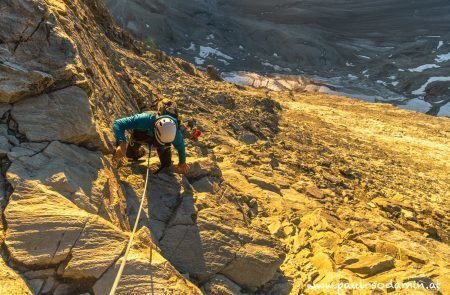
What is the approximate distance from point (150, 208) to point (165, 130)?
106cm

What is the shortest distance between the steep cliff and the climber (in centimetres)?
21

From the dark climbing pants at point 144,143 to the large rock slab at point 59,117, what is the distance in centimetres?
74

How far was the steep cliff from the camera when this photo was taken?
3.91 metres

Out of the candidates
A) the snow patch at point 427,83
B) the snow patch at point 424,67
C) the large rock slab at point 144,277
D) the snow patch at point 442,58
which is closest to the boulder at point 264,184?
the large rock slab at point 144,277

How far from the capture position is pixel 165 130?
5547 mm

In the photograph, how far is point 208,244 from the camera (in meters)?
5.26

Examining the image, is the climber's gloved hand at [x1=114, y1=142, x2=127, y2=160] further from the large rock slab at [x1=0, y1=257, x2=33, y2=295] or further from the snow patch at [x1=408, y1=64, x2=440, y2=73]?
the snow patch at [x1=408, y1=64, x2=440, y2=73]

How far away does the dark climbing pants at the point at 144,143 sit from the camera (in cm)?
589

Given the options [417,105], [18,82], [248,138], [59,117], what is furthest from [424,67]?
[18,82]

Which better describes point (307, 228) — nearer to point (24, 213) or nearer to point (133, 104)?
point (133, 104)

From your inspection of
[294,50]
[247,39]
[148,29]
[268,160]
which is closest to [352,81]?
[294,50]

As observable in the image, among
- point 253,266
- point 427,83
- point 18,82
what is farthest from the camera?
point 427,83

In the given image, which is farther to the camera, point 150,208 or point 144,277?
point 150,208

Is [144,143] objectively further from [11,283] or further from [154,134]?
[11,283]
